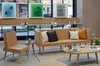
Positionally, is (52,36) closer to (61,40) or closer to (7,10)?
(61,40)

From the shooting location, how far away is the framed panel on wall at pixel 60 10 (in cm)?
1017

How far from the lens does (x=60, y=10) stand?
10172 mm

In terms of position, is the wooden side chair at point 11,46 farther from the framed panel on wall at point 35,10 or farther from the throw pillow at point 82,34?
the framed panel on wall at point 35,10

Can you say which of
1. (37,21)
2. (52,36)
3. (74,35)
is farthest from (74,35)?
(37,21)

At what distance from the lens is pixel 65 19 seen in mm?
10203

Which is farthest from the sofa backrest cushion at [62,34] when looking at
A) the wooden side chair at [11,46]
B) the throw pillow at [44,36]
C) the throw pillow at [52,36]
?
the wooden side chair at [11,46]

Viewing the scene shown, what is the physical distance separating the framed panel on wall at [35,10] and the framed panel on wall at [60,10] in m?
0.83

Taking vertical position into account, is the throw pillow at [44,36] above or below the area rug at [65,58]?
above

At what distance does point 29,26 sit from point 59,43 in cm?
398

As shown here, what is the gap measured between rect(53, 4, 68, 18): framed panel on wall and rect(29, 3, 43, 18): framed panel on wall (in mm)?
834

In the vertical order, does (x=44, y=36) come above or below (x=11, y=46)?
above

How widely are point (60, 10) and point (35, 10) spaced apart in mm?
1341

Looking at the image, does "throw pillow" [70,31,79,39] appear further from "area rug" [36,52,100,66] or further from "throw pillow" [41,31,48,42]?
"throw pillow" [41,31,48,42]

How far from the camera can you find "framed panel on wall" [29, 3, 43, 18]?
32.3ft
